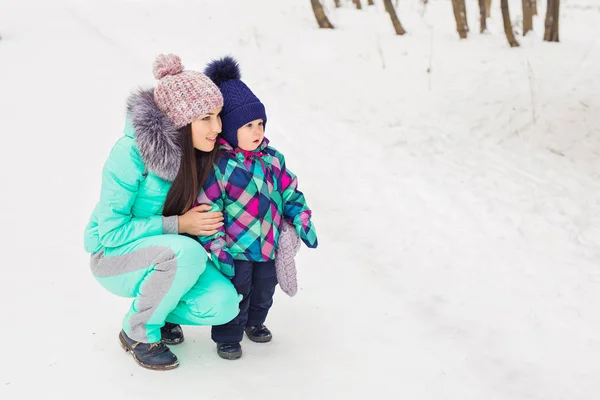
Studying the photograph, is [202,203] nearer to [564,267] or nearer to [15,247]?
[15,247]

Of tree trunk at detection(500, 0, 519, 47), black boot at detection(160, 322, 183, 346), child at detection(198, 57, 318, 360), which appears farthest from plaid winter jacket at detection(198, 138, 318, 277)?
tree trunk at detection(500, 0, 519, 47)

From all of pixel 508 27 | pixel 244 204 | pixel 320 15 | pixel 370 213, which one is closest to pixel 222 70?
pixel 244 204

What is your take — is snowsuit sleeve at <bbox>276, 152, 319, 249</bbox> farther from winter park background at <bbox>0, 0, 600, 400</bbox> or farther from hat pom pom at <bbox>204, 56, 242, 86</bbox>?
winter park background at <bbox>0, 0, 600, 400</bbox>

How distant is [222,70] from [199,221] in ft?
2.39

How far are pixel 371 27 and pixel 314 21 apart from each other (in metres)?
0.99

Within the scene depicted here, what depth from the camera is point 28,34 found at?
10.7 meters

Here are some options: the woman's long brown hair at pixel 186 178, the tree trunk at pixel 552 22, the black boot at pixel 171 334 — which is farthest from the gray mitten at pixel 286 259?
the tree trunk at pixel 552 22

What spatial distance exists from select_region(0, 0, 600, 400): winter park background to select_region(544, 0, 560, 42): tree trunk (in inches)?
9.9

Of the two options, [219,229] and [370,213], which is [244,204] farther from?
[370,213]

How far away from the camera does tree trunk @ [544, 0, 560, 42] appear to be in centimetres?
862

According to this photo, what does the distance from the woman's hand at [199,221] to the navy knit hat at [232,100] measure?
1.15 feet

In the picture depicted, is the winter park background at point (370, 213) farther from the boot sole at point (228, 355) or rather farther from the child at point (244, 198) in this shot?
the child at point (244, 198)

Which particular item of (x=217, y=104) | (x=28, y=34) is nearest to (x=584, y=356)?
(x=217, y=104)

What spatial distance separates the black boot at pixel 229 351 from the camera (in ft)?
11.0
